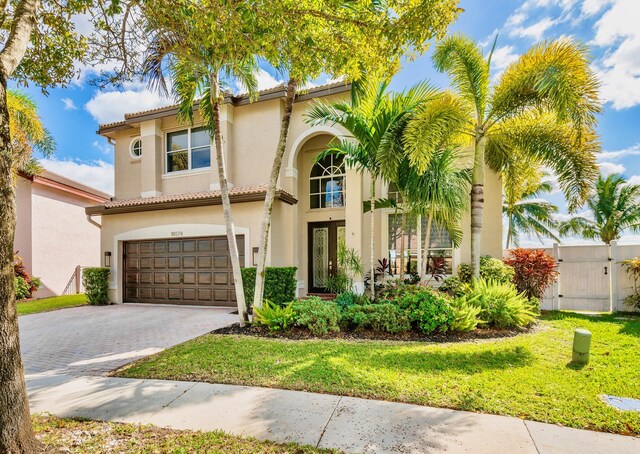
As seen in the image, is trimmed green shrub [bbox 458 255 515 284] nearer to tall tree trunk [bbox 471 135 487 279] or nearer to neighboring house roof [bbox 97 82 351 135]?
tall tree trunk [bbox 471 135 487 279]

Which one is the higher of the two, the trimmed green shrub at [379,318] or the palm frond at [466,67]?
the palm frond at [466,67]

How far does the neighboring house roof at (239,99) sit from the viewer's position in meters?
11.4

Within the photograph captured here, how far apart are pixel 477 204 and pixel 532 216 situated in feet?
59.1

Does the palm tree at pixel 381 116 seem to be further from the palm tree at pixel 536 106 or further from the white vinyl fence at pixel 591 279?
the white vinyl fence at pixel 591 279

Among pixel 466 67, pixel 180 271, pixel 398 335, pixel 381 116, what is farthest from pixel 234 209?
pixel 466 67

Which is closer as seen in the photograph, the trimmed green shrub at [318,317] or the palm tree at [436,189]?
the trimmed green shrub at [318,317]

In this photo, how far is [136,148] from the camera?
1473cm

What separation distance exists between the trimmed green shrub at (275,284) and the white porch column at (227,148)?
15.3 ft

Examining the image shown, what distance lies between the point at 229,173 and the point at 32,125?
Result: 858cm

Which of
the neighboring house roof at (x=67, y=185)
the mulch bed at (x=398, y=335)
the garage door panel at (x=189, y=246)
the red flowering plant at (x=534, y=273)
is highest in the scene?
the neighboring house roof at (x=67, y=185)

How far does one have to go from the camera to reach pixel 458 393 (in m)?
4.16

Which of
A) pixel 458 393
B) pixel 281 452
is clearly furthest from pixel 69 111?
pixel 458 393

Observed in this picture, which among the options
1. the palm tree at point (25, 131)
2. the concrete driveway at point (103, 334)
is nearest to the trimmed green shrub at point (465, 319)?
the concrete driveway at point (103, 334)

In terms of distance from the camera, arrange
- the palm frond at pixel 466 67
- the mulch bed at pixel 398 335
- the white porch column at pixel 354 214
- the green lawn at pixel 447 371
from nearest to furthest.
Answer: the green lawn at pixel 447 371
the mulch bed at pixel 398 335
the palm frond at pixel 466 67
the white porch column at pixel 354 214
